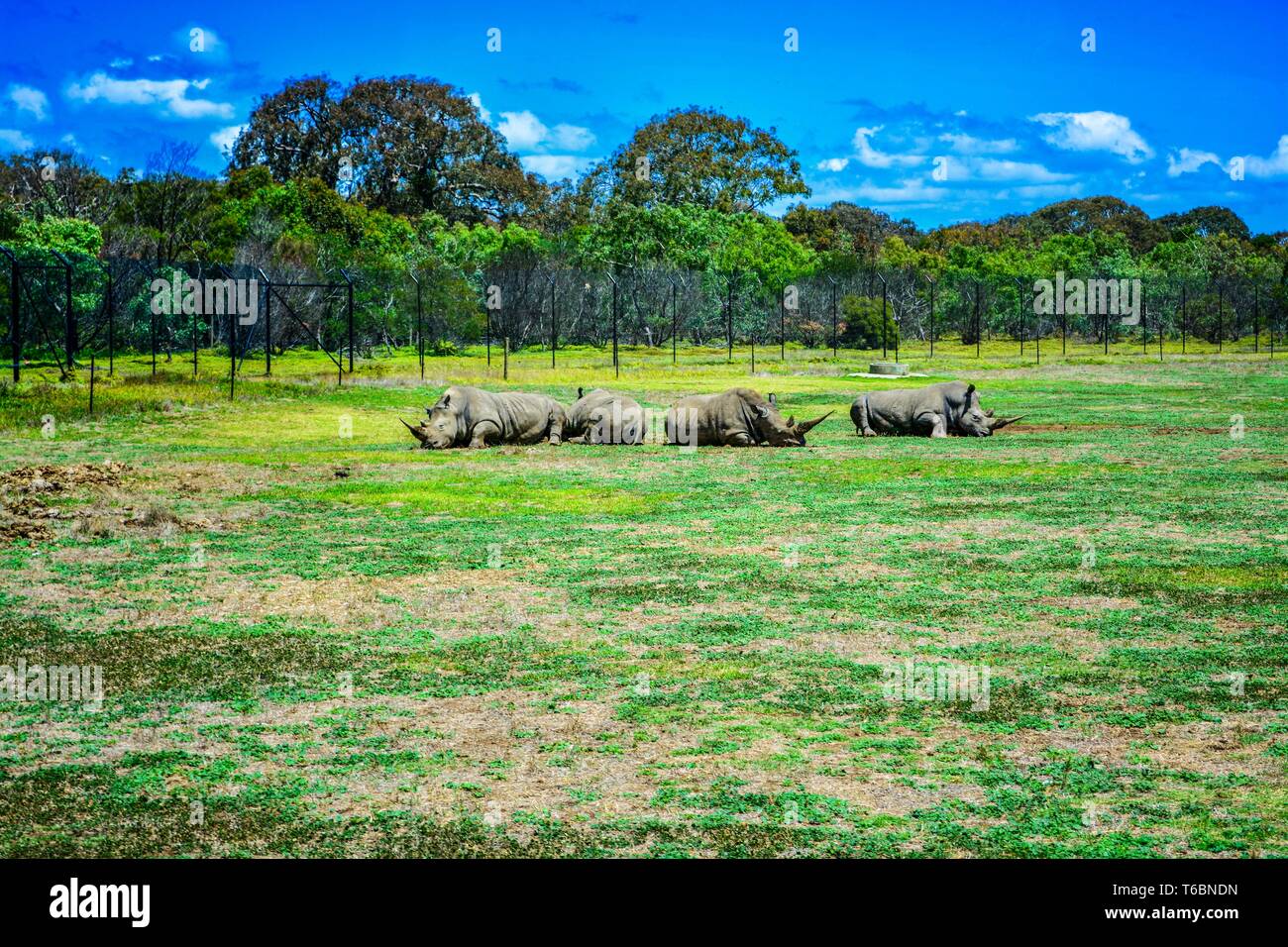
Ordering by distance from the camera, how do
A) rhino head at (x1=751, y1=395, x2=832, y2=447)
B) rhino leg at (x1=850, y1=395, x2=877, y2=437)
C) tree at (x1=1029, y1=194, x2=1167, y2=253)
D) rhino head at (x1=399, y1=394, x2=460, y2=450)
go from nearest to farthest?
rhino head at (x1=399, y1=394, x2=460, y2=450), rhino head at (x1=751, y1=395, x2=832, y2=447), rhino leg at (x1=850, y1=395, x2=877, y2=437), tree at (x1=1029, y1=194, x2=1167, y2=253)

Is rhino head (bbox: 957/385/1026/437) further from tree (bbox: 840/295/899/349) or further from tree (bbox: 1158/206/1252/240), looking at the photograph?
tree (bbox: 1158/206/1252/240)

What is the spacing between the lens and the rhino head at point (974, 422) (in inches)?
851

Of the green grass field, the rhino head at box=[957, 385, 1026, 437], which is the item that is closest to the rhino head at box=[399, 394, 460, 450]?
the green grass field

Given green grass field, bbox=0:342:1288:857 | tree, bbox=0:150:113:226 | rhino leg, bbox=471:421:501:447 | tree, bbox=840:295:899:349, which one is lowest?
green grass field, bbox=0:342:1288:857

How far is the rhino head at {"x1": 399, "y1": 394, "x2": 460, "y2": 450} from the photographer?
20.0 meters

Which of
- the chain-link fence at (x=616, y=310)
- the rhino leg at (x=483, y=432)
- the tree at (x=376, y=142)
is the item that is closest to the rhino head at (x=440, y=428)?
the rhino leg at (x=483, y=432)

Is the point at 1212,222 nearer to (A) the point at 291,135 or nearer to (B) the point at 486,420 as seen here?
(A) the point at 291,135

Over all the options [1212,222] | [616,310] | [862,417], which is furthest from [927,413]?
[1212,222]

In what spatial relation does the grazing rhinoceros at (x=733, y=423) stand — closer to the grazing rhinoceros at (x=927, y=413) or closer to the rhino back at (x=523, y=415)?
the grazing rhinoceros at (x=927, y=413)

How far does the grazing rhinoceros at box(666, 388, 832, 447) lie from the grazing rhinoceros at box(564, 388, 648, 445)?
2.22ft

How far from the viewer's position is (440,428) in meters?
20.1

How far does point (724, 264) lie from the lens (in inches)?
2734

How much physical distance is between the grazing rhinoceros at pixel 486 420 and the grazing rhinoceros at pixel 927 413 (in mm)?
5183
